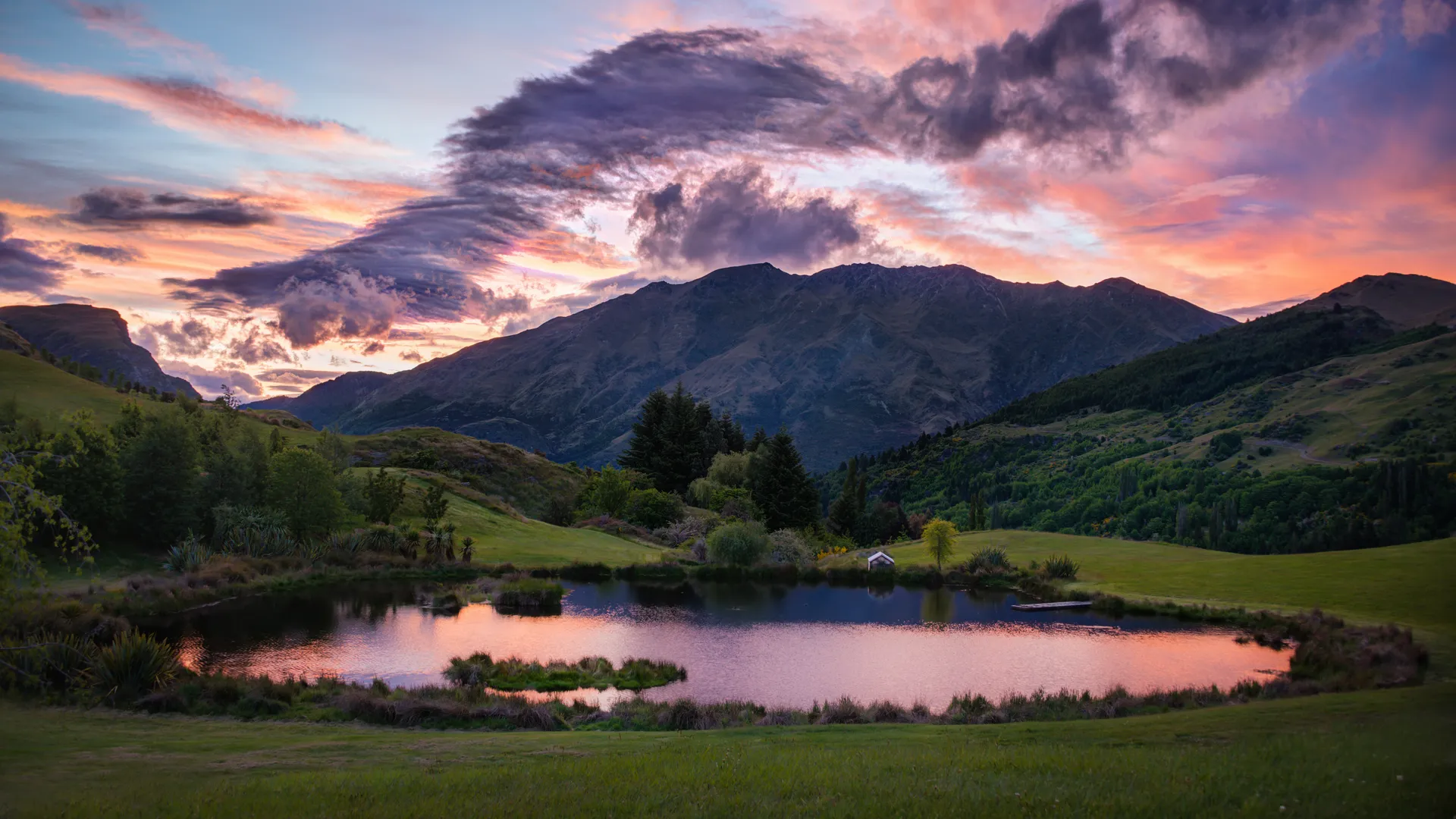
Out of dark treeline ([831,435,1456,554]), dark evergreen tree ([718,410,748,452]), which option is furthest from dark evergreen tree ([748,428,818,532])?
dark evergreen tree ([718,410,748,452])

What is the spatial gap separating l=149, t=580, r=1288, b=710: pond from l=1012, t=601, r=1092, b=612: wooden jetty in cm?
101

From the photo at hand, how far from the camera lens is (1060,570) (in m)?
58.2

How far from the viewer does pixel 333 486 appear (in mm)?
55281

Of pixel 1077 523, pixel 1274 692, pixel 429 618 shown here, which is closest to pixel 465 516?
pixel 429 618

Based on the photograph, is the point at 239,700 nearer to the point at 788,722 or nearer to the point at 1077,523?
the point at 788,722

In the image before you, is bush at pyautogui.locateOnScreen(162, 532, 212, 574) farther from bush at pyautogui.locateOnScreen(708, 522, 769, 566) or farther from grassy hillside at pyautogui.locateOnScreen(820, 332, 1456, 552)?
Answer: grassy hillside at pyautogui.locateOnScreen(820, 332, 1456, 552)

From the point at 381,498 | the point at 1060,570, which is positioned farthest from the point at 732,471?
the point at 1060,570

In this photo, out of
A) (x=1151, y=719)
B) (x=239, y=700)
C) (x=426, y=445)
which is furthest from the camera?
(x=426, y=445)

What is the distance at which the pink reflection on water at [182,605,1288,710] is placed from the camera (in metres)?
28.7

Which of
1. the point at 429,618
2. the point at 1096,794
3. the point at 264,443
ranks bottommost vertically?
the point at 429,618

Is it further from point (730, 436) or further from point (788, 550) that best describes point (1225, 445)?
point (788, 550)

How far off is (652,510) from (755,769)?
2771 inches

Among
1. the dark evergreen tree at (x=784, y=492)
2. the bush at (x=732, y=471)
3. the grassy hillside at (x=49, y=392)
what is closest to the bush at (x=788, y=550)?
the dark evergreen tree at (x=784, y=492)

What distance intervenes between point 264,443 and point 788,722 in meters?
48.7
